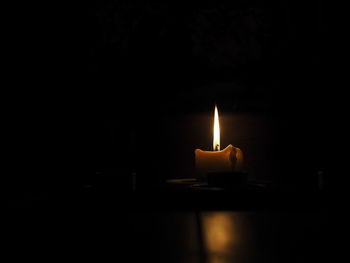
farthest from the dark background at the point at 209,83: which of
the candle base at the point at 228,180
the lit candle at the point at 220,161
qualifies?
the candle base at the point at 228,180

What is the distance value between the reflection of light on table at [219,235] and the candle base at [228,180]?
54mm

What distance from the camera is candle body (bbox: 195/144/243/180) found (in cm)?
92

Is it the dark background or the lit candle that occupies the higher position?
the dark background

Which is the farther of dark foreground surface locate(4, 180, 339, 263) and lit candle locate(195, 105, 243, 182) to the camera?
lit candle locate(195, 105, 243, 182)

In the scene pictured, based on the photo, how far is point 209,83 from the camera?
4.32 feet

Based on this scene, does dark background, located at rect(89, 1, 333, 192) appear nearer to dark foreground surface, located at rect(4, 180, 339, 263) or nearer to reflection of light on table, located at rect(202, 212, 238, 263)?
dark foreground surface, located at rect(4, 180, 339, 263)

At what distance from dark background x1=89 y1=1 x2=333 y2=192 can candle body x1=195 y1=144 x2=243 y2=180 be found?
0.35 meters

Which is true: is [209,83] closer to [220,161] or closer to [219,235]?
[220,161]

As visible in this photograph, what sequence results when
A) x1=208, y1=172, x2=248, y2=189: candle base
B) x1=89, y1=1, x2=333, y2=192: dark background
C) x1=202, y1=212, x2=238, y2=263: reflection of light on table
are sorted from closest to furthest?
x1=202, y1=212, x2=238, y2=263: reflection of light on table < x1=208, y1=172, x2=248, y2=189: candle base < x1=89, y1=1, x2=333, y2=192: dark background

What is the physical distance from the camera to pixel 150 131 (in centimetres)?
134

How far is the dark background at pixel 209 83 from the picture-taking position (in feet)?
4.22

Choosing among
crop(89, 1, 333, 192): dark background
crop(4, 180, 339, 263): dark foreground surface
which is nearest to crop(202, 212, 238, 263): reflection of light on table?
crop(4, 180, 339, 263): dark foreground surface

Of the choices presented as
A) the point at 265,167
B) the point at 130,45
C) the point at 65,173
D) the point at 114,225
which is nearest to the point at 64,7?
the point at 130,45

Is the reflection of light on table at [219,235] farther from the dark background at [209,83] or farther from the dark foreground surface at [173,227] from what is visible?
the dark background at [209,83]
